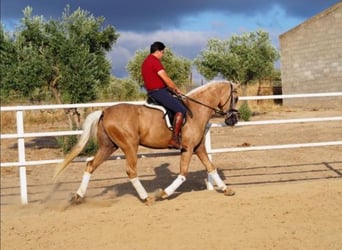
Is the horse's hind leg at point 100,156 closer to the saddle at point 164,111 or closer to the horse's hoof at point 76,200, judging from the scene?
the horse's hoof at point 76,200

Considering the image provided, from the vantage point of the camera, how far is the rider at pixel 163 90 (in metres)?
6.97

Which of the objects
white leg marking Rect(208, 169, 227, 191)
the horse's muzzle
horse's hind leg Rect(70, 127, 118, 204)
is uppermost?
the horse's muzzle

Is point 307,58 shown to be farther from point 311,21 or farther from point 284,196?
point 284,196

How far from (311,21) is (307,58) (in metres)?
2.41

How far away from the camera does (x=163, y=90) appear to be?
23.1ft

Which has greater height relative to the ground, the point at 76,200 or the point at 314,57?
the point at 314,57

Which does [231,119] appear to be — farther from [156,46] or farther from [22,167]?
[22,167]

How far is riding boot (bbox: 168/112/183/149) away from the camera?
694cm

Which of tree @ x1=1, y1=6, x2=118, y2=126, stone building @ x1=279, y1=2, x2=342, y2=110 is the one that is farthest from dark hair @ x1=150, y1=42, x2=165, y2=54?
stone building @ x1=279, y1=2, x2=342, y2=110

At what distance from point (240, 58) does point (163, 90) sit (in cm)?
2524

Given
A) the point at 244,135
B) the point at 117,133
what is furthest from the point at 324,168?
the point at 244,135

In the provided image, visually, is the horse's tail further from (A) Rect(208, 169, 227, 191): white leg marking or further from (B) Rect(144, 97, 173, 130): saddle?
(A) Rect(208, 169, 227, 191): white leg marking

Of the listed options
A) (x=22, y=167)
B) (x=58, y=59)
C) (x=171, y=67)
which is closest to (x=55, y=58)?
(x=58, y=59)

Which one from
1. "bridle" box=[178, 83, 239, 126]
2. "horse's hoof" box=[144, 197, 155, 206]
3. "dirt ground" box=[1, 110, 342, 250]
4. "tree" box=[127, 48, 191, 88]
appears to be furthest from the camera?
"tree" box=[127, 48, 191, 88]
